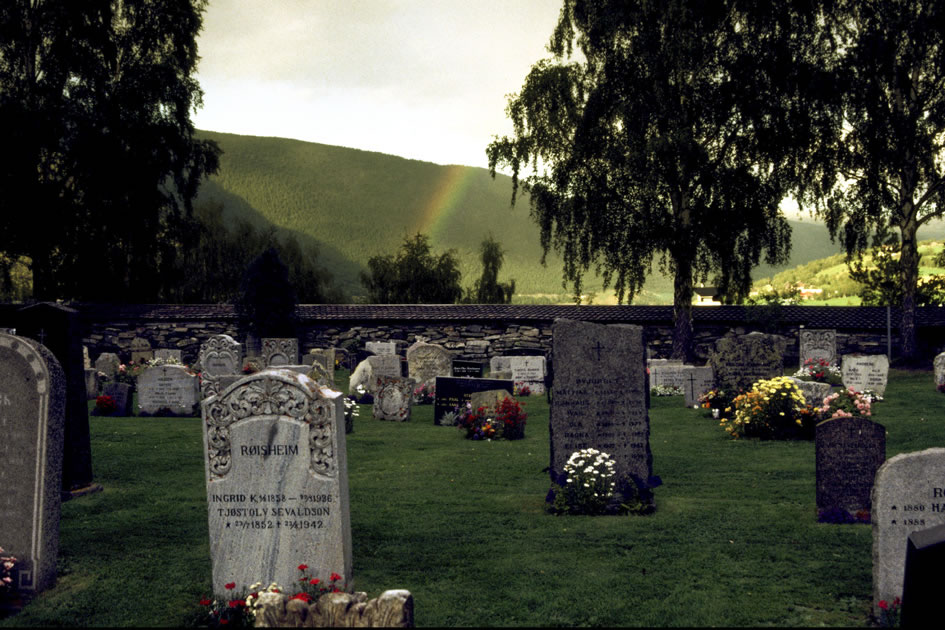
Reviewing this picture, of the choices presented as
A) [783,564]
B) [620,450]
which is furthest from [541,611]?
[620,450]

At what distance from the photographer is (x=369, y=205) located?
117688 millimetres

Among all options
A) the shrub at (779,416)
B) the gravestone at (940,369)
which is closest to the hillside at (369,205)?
the gravestone at (940,369)

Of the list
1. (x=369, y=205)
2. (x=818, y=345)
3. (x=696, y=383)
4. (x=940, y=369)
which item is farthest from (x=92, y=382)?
(x=369, y=205)

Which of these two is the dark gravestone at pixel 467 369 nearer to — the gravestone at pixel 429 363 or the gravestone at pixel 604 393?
the gravestone at pixel 429 363

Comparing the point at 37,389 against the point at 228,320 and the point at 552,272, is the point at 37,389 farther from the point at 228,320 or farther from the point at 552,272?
the point at 552,272

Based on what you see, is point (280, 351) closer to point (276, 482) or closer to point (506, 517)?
point (506, 517)

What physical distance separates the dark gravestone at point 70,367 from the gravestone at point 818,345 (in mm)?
21513

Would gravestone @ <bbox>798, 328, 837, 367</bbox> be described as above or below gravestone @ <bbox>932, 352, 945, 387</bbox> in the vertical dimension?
above

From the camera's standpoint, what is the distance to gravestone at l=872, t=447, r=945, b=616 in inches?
250

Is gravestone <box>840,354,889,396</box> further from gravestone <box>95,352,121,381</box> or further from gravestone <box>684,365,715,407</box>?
gravestone <box>95,352,121,381</box>

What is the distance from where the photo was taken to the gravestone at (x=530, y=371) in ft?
75.0

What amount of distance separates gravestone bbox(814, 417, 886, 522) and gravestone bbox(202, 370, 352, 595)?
540 cm

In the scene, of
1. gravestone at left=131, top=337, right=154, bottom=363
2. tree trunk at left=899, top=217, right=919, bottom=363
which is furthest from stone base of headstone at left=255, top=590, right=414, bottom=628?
gravestone at left=131, top=337, right=154, bottom=363

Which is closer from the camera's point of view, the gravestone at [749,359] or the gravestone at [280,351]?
the gravestone at [749,359]
